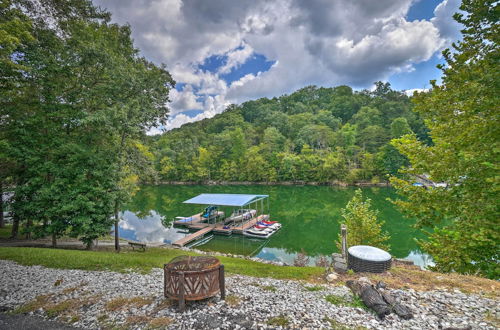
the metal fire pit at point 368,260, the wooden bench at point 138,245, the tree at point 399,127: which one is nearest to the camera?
the metal fire pit at point 368,260

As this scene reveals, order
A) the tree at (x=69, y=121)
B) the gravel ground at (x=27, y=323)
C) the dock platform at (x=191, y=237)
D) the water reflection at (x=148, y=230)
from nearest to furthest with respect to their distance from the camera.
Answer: the gravel ground at (x=27, y=323), the tree at (x=69, y=121), the dock platform at (x=191, y=237), the water reflection at (x=148, y=230)

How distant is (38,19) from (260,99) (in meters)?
99.4

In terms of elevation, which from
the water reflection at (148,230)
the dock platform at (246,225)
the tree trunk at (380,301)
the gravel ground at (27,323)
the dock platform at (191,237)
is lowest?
the water reflection at (148,230)

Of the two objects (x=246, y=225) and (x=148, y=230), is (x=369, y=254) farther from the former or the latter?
(x=148, y=230)

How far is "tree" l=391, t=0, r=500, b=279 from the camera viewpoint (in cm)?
541

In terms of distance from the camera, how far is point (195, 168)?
57.7 m

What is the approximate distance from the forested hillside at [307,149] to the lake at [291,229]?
1108cm

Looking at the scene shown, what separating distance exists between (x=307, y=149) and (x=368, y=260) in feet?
153

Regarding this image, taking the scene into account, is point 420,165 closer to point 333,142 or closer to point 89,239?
point 89,239

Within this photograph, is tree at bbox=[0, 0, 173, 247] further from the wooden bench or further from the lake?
the lake

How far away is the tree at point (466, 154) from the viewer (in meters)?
5.41

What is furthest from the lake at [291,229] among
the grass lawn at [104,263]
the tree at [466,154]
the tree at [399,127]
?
the tree at [399,127]

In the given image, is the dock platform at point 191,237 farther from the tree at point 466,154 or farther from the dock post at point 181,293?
the tree at point 466,154

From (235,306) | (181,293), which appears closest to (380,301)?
(235,306)
